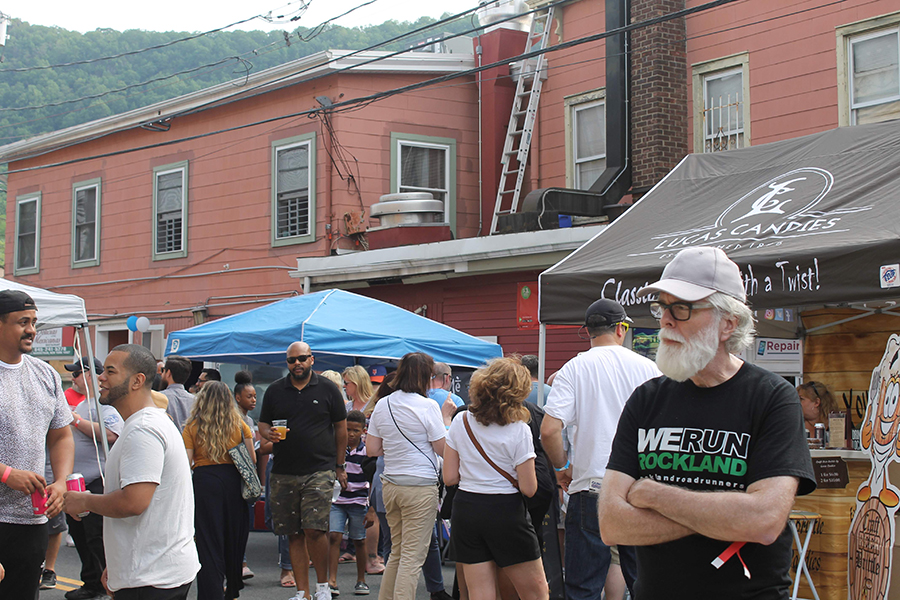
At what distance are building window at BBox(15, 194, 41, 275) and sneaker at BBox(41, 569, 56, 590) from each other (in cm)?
1583

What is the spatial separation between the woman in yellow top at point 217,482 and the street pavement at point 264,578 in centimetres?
137

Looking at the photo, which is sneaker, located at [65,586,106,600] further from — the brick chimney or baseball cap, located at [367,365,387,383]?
the brick chimney

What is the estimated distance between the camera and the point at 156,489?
13.5 feet

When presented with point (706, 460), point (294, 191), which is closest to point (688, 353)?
point (706, 460)

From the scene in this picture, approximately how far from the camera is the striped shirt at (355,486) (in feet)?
27.7

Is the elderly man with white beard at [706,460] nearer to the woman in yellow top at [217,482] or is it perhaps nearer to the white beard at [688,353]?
the white beard at [688,353]

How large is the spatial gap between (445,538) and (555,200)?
583 centimetres

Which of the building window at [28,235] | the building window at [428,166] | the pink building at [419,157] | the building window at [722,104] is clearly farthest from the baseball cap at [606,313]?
the building window at [28,235]

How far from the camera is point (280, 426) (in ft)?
24.6

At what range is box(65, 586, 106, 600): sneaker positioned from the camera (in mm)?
8023

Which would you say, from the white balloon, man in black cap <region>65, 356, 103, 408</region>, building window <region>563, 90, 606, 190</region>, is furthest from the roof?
man in black cap <region>65, 356, 103, 408</region>

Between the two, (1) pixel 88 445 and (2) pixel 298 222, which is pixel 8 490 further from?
(2) pixel 298 222

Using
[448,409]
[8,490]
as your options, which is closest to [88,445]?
[448,409]

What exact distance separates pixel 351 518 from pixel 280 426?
1469 millimetres
